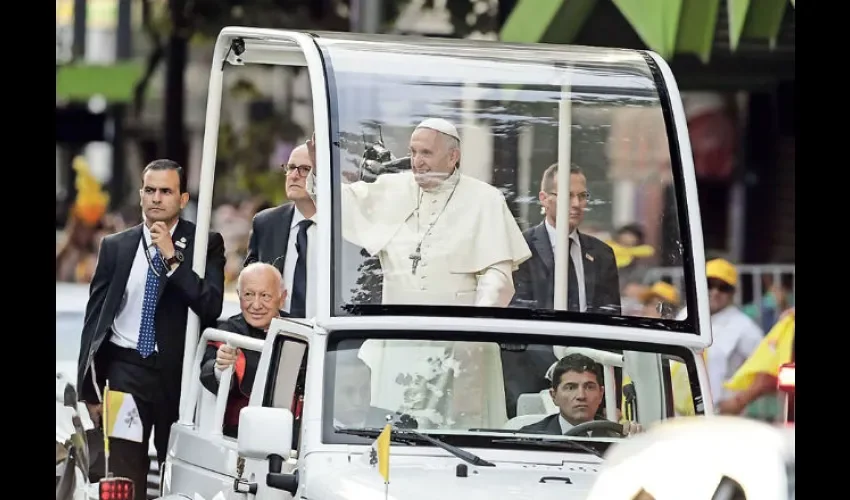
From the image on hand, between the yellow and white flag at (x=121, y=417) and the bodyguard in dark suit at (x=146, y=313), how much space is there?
0.11 ft

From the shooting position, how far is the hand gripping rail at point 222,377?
7801mm

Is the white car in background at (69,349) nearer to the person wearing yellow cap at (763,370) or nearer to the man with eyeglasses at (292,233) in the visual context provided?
the man with eyeglasses at (292,233)

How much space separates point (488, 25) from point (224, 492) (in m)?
12.5

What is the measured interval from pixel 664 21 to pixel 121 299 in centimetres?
527

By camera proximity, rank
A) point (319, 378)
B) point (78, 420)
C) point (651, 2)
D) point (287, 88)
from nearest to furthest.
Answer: point (319, 378) → point (78, 420) → point (651, 2) → point (287, 88)

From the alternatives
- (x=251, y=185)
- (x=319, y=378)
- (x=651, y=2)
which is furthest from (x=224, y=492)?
(x=251, y=185)

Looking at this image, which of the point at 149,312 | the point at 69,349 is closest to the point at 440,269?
the point at 149,312

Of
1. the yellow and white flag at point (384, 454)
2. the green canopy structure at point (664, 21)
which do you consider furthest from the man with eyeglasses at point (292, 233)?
the green canopy structure at point (664, 21)

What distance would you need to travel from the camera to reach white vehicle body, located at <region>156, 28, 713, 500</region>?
20.2 ft

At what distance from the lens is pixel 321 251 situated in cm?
691

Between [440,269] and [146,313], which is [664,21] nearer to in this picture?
[146,313]

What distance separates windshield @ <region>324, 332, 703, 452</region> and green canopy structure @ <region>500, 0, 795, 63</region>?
5.56 metres
